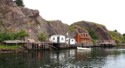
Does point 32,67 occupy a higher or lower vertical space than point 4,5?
lower

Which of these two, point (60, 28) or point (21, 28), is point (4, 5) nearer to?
point (21, 28)

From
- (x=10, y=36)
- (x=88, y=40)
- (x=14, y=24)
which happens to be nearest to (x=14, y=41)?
(x=10, y=36)

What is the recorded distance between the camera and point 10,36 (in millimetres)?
113750

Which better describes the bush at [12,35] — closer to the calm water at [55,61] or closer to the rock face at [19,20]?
the rock face at [19,20]

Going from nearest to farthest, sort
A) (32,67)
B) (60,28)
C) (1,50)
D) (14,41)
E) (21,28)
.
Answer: (32,67) < (1,50) < (14,41) < (21,28) < (60,28)

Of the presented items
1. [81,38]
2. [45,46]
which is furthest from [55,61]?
[81,38]

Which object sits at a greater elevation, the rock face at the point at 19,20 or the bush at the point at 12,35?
the rock face at the point at 19,20

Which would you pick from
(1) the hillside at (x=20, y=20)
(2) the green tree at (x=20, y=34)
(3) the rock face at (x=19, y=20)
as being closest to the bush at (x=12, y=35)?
(2) the green tree at (x=20, y=34)

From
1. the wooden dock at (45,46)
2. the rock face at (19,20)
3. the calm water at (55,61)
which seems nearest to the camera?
the calm water at (55,61)

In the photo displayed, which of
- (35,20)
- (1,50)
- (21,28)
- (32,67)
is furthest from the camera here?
(35,20)

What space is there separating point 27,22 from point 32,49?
22568 millimetres

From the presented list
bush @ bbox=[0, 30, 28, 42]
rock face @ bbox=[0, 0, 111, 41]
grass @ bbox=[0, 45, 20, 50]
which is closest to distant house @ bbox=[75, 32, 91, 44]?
rock face @ bbox=[0, 0, 111, 41]

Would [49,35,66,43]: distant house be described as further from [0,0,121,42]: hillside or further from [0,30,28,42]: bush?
[0,30,28,42]: bush

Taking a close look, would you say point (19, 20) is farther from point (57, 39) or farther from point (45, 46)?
point (57, 39)
